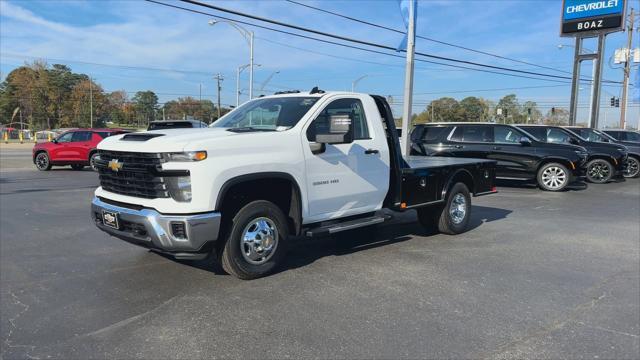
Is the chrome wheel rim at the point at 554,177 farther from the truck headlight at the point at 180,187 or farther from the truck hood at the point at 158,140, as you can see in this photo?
the truck headlight at the point at 180,187

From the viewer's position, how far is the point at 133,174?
4.82 m

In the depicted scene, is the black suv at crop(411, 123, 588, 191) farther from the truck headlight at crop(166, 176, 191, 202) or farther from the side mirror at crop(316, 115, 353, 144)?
the truck headlight at crop(166, 176, 191, 202)

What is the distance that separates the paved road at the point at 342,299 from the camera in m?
3.66

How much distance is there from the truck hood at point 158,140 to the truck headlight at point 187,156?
0.05m

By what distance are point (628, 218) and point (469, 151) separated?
512 cm

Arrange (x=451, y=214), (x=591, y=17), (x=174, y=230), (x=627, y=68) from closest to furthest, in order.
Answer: (x=174, y=230) → (x=451, y=214) → (x=591, y=17) → (x=627, y=68)

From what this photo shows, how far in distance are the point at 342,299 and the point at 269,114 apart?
2438 mm

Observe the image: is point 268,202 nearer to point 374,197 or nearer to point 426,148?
point 374,197

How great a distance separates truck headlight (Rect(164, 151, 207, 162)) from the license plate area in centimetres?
94

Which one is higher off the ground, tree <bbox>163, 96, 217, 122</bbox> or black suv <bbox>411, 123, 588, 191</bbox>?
tree <bbox>163, 96, 217, 122</bbox>

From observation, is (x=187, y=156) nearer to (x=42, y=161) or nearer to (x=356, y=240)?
(x=356, y=240)

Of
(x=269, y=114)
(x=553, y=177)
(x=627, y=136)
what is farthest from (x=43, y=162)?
(x=627, y=136)

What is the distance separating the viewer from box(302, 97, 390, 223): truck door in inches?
215

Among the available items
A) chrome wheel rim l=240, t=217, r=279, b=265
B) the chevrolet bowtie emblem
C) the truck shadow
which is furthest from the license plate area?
the truck shadow
